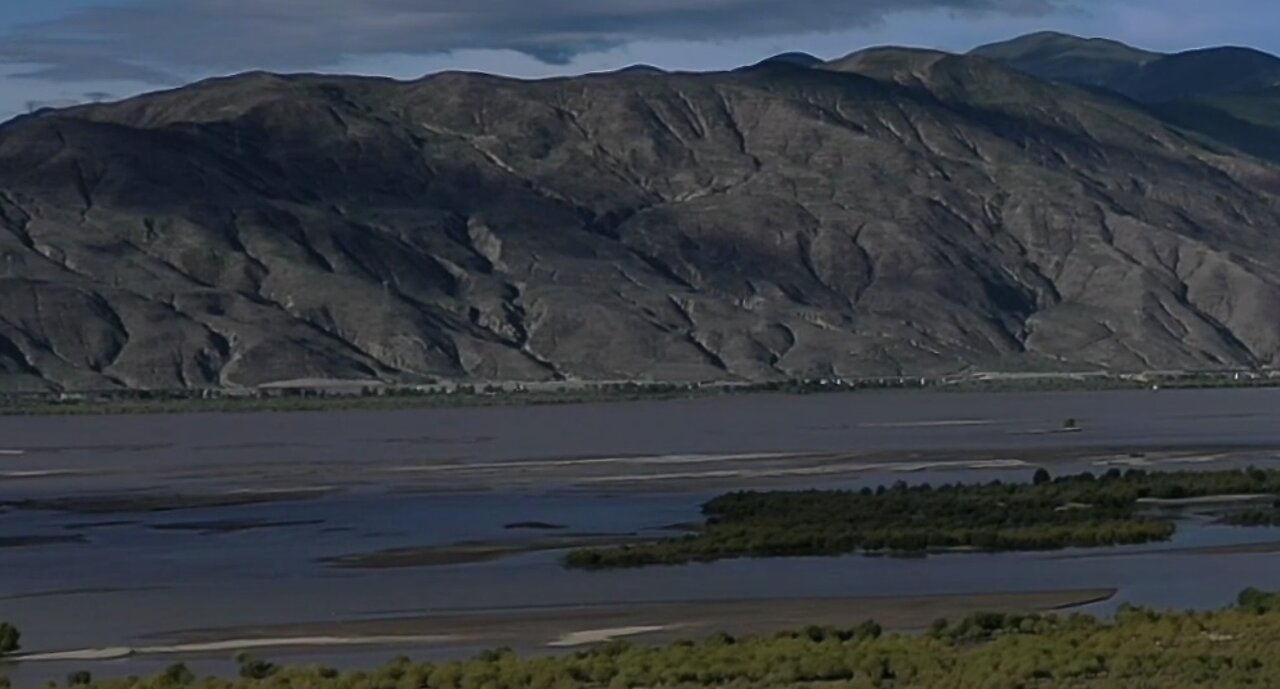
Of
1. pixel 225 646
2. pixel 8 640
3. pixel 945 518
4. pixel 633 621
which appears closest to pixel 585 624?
pixel 633 621

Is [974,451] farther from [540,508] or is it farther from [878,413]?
[878,413]

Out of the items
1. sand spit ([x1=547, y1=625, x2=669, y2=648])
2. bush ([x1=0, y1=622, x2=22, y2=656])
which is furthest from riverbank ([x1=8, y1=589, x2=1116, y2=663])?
bush ([x1=0, y1=622, x2=22, y2=656])

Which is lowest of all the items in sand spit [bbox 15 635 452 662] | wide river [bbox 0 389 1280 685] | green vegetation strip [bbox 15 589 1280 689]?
wide river [bbox 0 389 1280 685]

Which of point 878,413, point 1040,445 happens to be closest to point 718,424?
point 878,413

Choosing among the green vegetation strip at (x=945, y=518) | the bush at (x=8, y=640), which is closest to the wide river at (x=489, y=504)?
the bush at (x=8, y=640)

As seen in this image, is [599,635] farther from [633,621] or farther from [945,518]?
[945,518]

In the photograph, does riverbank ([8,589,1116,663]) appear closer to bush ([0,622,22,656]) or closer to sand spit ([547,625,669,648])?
sand spit ([547,625,669,648])
